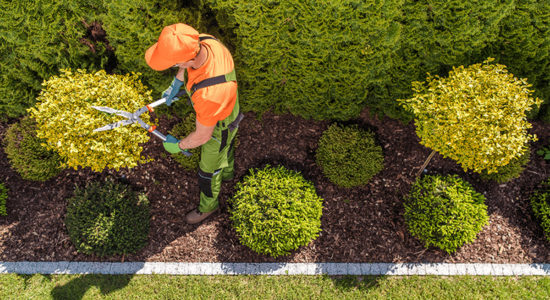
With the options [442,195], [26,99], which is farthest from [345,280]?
[26,99]

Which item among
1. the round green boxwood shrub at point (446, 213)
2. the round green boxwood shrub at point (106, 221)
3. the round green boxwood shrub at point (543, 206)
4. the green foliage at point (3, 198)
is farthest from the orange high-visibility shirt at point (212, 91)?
the round green boxwood shrub at point (543, 206)

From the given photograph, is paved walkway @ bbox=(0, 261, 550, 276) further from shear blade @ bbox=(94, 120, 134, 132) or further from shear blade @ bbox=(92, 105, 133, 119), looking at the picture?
shear blade @ bbox=(92, 105, 133, 119)

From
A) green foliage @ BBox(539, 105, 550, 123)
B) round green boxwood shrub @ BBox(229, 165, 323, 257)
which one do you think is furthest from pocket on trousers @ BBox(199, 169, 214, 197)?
green foliage @ BBox(539, 105, 550, 123)

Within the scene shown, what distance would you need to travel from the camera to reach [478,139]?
4.45 meters

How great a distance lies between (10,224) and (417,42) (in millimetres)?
7672

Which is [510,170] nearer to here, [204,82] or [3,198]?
[204,82]

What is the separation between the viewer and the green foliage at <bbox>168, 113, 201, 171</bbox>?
5508mm

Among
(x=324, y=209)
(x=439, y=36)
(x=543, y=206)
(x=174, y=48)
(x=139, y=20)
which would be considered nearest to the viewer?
(x=174, y=48)

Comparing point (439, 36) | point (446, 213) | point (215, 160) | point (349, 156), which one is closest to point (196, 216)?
point (215, 160)

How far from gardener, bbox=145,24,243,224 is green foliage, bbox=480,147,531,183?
4.65 m

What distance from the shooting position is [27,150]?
5375 millimetres

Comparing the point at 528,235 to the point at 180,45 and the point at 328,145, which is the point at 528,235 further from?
the point at 180,45

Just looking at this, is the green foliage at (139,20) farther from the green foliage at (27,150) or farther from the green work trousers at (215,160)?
the green foliage at (27,150)

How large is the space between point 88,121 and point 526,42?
6552 mm
